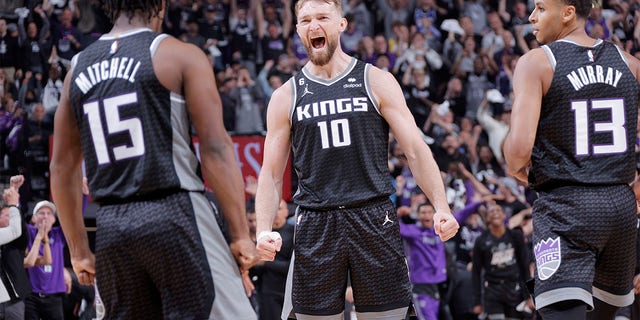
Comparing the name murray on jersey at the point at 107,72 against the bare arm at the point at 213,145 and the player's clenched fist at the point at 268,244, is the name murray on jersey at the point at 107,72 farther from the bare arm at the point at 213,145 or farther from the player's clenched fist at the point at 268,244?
the player's clenched fist at the point at 268,244

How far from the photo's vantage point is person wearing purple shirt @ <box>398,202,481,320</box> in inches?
526

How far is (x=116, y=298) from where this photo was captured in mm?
4324

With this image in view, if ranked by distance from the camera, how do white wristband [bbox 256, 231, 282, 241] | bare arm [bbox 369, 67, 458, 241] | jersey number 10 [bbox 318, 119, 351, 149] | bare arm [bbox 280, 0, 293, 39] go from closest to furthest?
1. white wristband [bbox 256, 231, 282, 241]
2. bare arm [bbox 369, 67, 458, 241]
3. jersey number 10 [bbox 318, 119, 351, 149]
4. bare arm [bbox 280, 0, 293, 39]

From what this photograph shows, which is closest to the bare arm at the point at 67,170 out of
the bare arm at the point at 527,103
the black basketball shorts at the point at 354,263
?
the black basketball shorts at the point at 354,263

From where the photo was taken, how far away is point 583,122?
5.43m

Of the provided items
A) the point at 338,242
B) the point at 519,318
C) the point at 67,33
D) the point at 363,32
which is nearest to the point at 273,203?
the point at 338,242

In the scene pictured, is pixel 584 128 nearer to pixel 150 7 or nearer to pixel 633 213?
pixel 633 213

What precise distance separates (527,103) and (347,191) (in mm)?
1197

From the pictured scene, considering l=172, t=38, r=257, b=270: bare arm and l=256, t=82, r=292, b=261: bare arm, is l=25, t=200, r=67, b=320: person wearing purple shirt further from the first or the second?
l=172, t=38, r=257, b=270: bare arm

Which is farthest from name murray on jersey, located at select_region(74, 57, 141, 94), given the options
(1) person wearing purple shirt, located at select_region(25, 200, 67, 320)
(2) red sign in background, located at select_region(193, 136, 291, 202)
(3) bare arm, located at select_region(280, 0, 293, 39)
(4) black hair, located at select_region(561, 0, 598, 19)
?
→ (3) bare arm, located at select_region(280, 0, 293, 39)

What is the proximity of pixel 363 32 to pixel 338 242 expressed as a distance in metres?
13.5

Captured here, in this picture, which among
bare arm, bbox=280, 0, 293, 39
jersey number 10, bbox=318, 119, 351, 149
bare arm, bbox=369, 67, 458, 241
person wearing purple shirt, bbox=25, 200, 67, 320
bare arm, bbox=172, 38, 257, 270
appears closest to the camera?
bare arm, bbox=172, 38, 257, 270

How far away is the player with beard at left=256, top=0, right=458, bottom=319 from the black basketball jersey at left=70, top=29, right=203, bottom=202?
1.36 meters

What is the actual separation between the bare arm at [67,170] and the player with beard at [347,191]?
133cm
